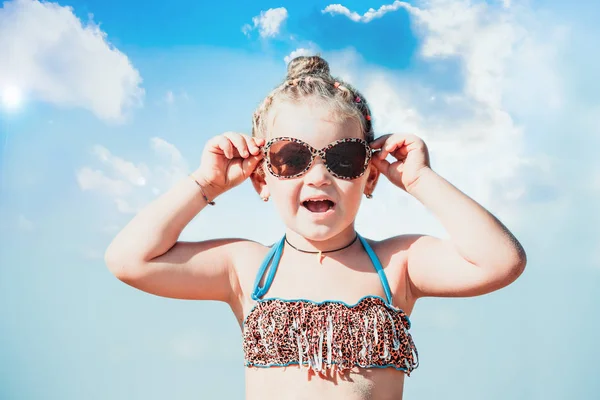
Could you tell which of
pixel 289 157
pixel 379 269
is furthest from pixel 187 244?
pixel 379 269

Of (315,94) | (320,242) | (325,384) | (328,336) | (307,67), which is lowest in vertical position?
(325,384)

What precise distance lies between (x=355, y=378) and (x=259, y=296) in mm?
572

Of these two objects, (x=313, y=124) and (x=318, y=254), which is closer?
(x=313, y=124)

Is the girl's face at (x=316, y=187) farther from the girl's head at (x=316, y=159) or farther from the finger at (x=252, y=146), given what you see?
the finger at (x=252, y=146)

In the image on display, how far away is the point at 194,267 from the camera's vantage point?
3039mm

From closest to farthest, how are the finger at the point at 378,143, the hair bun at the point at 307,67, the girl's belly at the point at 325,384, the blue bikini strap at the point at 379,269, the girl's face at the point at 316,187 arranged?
1. the girl's belly at the point at 325,384
2. the girl's face at the point at 316,187
3. the blue bikini strap at the point at 379,269
4. the finger at the point at 378,143
5. the hair bun at the point at 307,67

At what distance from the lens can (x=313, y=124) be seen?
2898 millimetres

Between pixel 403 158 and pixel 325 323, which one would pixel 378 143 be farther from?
pixel 325 323

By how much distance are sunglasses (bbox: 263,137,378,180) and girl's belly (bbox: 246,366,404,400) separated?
0.86m

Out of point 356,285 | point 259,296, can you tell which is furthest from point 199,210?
point 356,285

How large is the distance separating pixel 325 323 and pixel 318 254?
36cm

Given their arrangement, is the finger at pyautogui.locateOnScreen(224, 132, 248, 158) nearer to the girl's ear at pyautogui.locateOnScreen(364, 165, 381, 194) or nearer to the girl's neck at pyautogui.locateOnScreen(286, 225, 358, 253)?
the girl's neck at pyautogui.locateOnScreen(286, 225, 358, 253)

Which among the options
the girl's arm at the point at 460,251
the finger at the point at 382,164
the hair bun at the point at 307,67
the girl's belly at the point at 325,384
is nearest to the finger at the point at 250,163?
the hair bun at the point at 307,67

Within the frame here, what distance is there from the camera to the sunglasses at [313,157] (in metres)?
2.85
